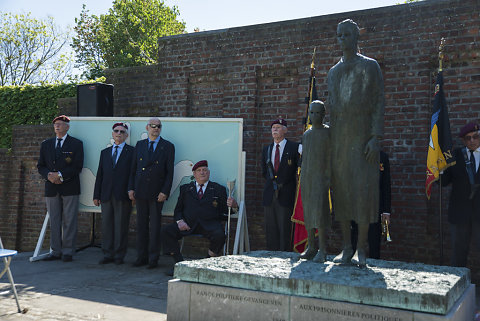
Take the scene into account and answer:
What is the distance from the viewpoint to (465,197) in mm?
5105

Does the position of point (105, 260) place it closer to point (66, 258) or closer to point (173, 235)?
point (66, 258)

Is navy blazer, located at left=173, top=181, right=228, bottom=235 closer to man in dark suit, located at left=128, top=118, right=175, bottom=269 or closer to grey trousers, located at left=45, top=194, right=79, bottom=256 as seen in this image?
man in dark suit, located at left=128, top=118, right=175, bottom=269

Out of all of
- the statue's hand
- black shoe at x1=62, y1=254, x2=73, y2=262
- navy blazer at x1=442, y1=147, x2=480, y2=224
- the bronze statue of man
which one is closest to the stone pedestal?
the bronze statue of man

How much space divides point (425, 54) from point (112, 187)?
456 centimetres

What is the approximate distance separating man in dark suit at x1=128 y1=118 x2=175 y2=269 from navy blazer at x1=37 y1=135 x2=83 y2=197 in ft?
3.23

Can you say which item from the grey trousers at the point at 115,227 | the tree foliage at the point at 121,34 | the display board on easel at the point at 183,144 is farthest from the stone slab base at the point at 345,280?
the tree foliage at the point at 121,34

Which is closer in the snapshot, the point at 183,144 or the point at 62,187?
the point at 183,144

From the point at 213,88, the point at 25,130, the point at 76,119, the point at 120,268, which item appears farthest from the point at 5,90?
the point at 120,268

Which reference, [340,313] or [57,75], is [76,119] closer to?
[340,313]

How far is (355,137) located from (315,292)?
49.3 inches

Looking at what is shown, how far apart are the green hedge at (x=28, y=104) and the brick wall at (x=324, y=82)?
2.24 meters

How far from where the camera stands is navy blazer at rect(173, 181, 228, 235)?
5.91m

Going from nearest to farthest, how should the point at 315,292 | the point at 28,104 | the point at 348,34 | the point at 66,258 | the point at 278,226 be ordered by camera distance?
the point at 315,292
the point at 348,34
the point at 278,226
the point at 66,258
the point at 28,104

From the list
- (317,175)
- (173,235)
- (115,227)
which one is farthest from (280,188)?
(115,227)
